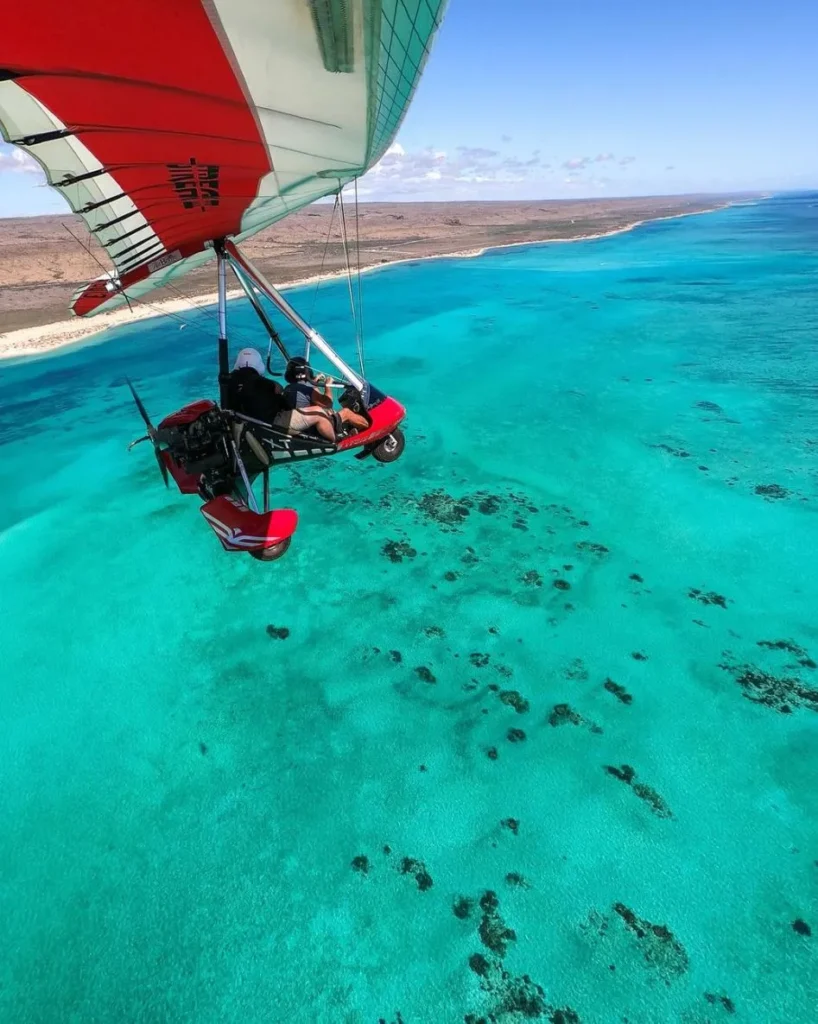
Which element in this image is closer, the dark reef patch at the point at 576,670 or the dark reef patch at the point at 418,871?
the dark reef patch at the point at 418,871

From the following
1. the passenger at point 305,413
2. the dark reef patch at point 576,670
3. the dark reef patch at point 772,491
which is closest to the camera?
the passenger at point 305,413

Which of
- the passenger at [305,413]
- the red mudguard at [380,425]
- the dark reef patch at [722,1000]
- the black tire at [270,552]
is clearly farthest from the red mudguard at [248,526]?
the dark reef patch at [722,1000]

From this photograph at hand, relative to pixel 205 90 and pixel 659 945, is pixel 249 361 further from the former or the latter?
pixel 659 945

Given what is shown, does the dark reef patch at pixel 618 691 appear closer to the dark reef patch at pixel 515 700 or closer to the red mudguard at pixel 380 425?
the dark reef patch at pixel 515 700

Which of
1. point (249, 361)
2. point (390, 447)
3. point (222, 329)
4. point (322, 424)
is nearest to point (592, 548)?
point (390, 447)

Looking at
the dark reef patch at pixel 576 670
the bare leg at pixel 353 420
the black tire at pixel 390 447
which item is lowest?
the dark reef patch at pixel 576 670

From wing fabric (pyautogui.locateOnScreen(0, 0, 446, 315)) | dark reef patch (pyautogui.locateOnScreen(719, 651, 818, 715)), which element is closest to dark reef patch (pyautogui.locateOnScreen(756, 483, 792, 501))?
dark reef patch (pyautogui.locateOnScreen(719, 651, 818, 715))

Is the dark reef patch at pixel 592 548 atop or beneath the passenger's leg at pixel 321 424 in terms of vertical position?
beneath
